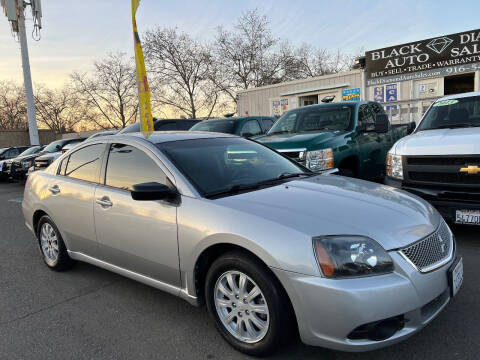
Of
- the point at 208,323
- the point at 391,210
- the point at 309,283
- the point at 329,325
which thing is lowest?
the point at 208,323

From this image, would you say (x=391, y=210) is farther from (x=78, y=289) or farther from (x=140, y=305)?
(x=78, y=289)

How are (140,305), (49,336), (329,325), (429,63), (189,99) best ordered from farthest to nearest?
(189,99)
(429,63)
(140,305)
(49,336)
(329,325)

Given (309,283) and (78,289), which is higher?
(309,283)

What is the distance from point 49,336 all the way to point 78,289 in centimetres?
90

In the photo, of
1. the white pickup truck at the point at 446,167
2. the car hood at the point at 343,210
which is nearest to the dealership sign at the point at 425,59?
the white pickup truck at the point at 446,167

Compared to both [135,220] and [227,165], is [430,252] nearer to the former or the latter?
[227,165]

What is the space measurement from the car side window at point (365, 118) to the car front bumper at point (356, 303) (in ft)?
15.4

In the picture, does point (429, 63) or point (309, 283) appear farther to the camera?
point (429, 63)

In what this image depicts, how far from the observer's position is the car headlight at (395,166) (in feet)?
16.3

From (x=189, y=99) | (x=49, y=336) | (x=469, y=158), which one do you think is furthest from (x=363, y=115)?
(x=189, y=99)

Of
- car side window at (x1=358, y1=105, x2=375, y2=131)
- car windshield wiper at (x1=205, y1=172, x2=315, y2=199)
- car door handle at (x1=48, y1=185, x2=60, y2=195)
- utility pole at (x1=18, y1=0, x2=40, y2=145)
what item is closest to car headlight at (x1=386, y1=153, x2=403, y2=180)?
car side window at (x1=358, y1=105, x2=375, y2=131)

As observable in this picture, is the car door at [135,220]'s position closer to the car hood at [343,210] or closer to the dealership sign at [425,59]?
the car hood at [343,210]

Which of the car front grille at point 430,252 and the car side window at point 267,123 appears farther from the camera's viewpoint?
the car side window at point 267,123

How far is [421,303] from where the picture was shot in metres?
2.23
